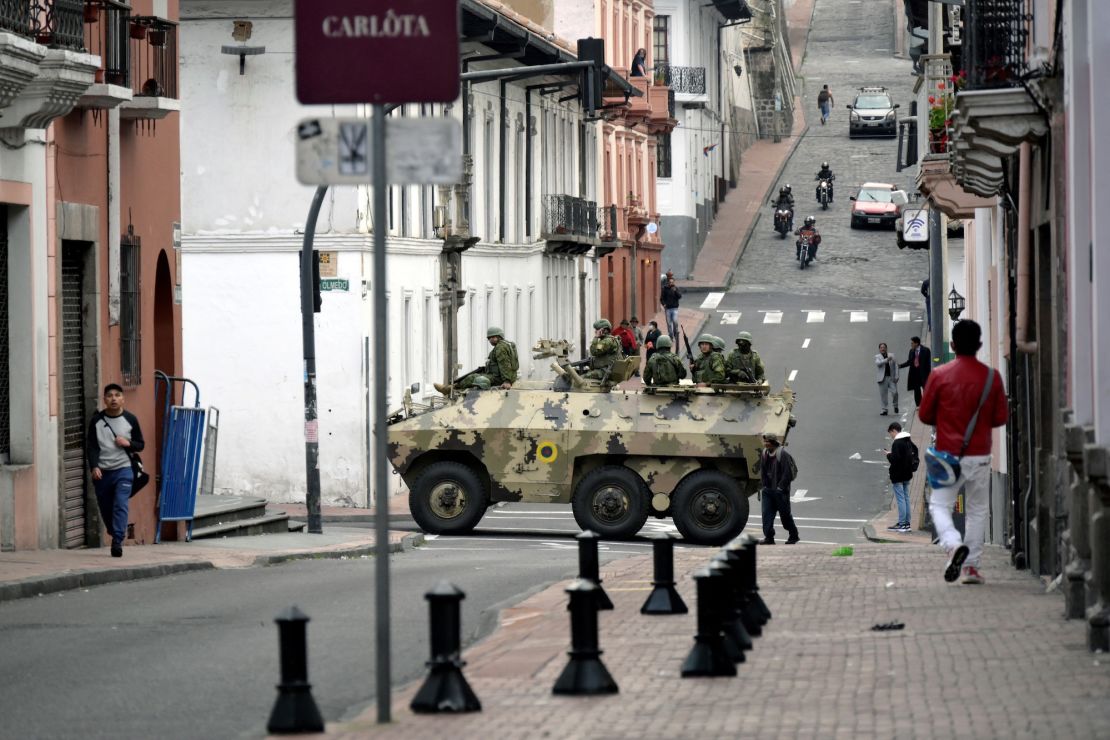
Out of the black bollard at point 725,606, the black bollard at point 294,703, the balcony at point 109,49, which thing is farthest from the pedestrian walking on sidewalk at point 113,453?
the black bollard at point 294,703

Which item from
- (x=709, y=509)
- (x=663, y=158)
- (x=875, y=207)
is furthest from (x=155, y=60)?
(x=875, y=207)

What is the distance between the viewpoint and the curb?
52.8ft

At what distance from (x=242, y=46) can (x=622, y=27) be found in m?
30.5

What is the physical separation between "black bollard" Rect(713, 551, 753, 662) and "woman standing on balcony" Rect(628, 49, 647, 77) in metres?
50.9

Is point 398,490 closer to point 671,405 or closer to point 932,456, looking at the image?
point 671,405

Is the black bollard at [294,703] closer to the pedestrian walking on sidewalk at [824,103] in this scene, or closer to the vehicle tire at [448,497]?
the vehicle tire at [448,497]

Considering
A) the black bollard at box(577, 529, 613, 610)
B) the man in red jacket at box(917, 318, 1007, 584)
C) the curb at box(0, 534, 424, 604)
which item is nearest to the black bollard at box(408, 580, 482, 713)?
the black bollard at box(577, 529, 613, 610)

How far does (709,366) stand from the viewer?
2727 centimetres

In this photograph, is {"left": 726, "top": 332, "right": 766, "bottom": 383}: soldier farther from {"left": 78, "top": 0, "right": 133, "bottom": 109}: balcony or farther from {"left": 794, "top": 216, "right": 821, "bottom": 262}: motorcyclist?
{"left": 794, "top": 216, "right": 821, "bottom": 262}: motorcyclist

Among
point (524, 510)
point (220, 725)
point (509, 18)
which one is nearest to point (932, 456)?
point (220, 725)

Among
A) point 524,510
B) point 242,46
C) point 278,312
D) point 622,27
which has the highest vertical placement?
point 622,27

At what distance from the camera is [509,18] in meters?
39.7

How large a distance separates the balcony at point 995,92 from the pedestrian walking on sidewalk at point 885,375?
2521 centimetres

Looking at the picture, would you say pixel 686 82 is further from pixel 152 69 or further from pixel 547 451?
pixel 152 69
